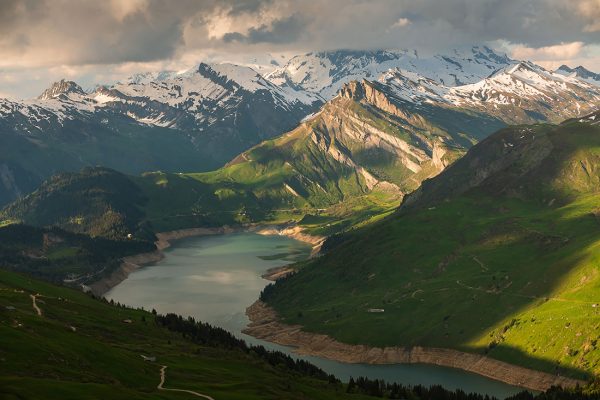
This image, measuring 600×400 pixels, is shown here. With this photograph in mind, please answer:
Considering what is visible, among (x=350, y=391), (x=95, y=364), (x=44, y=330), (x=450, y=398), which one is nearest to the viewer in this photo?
(x=95, y=364)

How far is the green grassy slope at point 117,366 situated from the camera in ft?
368

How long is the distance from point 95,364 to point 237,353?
52076mm

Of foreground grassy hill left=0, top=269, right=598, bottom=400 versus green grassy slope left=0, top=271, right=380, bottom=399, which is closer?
green grassy slope left=0, top=271, right=380, bottom=399

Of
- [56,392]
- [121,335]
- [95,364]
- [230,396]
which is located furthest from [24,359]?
[121,335]

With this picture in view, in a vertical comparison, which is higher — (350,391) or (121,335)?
(121,335)

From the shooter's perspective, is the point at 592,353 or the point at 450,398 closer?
the point at 450,398

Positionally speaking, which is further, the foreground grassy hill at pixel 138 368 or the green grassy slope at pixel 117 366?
the foreground grassy hill at pixel 138 368

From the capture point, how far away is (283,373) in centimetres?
17062

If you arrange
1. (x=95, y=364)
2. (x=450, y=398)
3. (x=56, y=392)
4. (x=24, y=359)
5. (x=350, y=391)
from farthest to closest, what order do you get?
1. (x=450, y=398)
2. (x=350, y=391)
3. (x=95, y=364)
4. (x=24, y=359)
5. (x=56, y=392)

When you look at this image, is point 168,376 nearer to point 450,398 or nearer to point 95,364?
point 95,364

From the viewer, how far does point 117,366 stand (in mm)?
136000

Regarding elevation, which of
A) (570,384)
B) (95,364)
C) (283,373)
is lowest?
(570,384)

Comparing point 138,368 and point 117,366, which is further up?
point 117,366

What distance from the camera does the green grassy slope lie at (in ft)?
368
